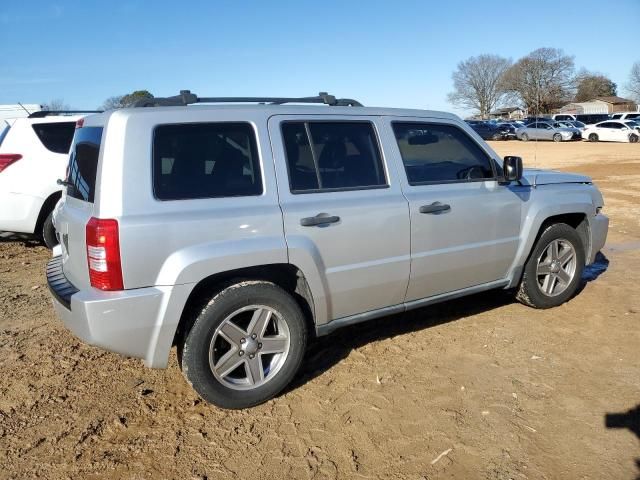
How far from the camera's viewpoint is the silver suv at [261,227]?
297cm

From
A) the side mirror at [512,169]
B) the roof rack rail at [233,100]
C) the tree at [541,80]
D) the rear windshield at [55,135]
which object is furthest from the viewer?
the tree at [541,80]

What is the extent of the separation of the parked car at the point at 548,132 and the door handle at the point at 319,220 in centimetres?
4062

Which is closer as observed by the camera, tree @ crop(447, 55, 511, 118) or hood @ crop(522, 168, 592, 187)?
hood @ crop(522, 168, 592, 187)

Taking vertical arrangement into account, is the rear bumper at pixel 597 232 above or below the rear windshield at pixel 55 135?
below

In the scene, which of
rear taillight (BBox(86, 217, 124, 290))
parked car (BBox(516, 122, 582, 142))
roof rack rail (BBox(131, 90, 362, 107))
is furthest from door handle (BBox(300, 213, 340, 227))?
parked car (BBox(516, 122, 582, 142))

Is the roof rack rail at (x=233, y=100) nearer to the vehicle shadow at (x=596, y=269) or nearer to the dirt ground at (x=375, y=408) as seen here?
the dirt ground at (x=375, y=408)

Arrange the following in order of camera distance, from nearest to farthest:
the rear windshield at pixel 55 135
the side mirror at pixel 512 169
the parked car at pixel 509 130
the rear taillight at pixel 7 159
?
the side mirror at pixel 512 169
the rear taillight at pixel 7 159
the rear windshield at pixel 55 135
the parked car at pixel 509 130

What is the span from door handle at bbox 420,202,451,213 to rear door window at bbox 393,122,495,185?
0.19 metres

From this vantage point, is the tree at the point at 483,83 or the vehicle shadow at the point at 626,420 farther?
the tree at the point at 483,83

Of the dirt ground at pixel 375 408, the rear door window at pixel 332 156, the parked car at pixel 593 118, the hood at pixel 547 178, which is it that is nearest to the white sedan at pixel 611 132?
the parked car at pixel 593 118

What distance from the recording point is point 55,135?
23.4ft

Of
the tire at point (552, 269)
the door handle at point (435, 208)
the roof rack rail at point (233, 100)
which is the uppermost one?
the roof rack rail at point (233, 100)

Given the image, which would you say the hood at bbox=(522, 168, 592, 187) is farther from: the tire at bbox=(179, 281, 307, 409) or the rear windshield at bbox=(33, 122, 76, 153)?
the rear windshield at bbox=(33, 122, 76, 153)

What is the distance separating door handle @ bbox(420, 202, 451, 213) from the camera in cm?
386
